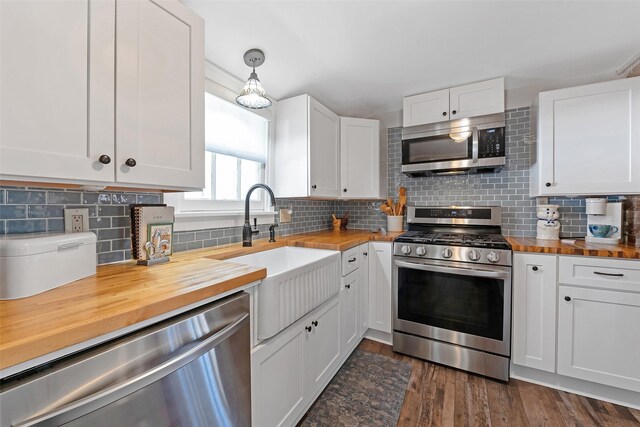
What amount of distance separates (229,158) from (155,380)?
1549 mm

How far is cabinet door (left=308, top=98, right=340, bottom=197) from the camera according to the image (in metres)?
2.21

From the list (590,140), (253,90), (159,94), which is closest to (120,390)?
(159,94)

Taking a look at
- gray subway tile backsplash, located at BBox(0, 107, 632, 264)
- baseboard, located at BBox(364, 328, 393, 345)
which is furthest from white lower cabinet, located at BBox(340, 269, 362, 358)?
gray subway tile backsplash, located at BBox(0, 107, 632, 264)

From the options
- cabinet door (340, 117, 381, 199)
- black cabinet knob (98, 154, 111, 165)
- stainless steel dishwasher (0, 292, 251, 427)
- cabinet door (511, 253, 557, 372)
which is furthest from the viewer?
cabinet door (340, 117, 381, 199)

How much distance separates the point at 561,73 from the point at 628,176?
0.89 metres

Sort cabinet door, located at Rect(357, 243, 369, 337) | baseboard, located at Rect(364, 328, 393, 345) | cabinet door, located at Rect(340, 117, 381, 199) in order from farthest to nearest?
cabinet door, located at Rect(340, 117, 381, 199) → baseboard, located at Rect(364, 328, 393, 345) → cabinet door, located at Rect(357, 243, 369, 337)

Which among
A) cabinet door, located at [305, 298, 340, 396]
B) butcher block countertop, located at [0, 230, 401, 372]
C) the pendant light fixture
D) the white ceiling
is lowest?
cabinet door, located at [305, 298, 340, 396]

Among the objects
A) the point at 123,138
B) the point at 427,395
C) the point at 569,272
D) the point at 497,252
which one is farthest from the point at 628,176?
the point at 123,138

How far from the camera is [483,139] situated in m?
2.19

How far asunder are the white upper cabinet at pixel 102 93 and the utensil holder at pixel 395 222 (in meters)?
2.00

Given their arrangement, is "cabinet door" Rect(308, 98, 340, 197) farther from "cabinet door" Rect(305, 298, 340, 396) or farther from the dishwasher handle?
the dishwasher handle

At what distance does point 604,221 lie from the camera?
6.37 ft

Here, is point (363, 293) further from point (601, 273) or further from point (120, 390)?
point (120, 390)

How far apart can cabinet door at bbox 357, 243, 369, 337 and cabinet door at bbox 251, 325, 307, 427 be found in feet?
2.86
